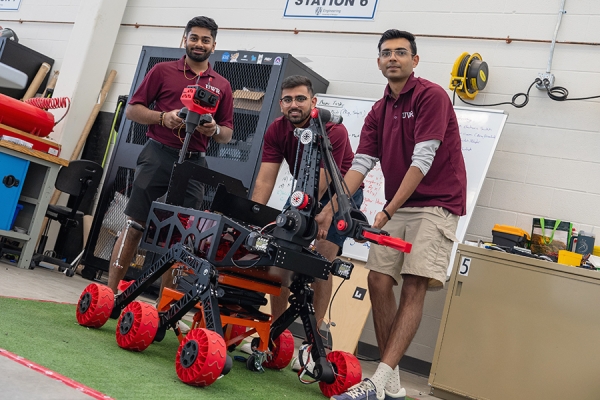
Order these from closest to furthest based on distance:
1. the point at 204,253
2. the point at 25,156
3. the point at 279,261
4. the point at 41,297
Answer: the point at 279,261 → the point at 204,253 → the point at 41,297 → the point at 25,156

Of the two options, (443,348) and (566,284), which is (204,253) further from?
(566,284)

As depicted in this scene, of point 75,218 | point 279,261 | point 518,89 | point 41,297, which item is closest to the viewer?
point 279,261

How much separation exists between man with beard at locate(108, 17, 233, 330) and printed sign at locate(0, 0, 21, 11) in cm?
417

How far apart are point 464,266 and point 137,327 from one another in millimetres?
1655

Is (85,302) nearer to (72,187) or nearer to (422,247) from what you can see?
(422,247)

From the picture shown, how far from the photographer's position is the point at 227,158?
454 centimetres

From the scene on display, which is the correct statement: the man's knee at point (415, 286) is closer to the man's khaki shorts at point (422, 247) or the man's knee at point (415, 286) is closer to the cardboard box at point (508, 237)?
the man's khaki shorts at point (422, 247)

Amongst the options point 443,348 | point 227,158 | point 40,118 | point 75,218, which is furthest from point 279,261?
point 75,218

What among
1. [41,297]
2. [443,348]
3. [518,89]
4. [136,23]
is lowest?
[41,297]

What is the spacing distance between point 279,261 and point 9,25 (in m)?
5.75

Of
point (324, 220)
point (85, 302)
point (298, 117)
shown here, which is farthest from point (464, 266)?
point (85, 302)

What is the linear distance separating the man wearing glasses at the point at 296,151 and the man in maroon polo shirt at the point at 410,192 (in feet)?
1.25

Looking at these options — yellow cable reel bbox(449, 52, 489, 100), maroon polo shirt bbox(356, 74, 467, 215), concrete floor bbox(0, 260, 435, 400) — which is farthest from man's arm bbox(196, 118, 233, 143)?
yellow cable reel bbox(449, 52, 489, 100)

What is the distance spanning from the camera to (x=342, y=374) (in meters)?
2.40
